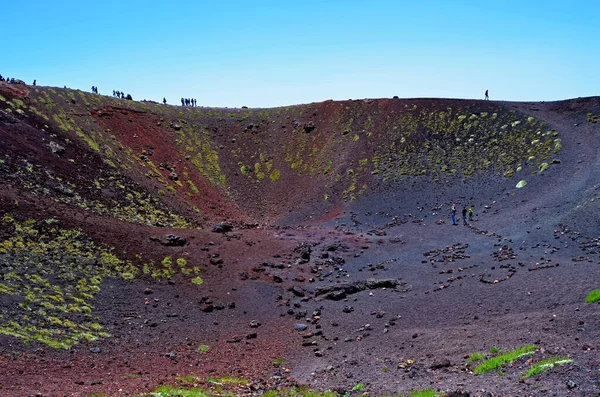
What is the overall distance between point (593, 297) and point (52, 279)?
A: 83.3 feet

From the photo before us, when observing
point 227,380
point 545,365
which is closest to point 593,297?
point 545,365

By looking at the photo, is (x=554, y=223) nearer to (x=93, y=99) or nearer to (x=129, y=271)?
(x=129, y=271)

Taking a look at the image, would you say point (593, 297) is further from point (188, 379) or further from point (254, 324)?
point (188, 379)

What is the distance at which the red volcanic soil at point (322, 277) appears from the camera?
58.6ft

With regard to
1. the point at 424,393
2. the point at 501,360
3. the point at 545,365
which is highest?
the point at 545,365

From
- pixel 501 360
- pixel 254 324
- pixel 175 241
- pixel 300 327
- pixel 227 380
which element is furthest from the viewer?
pixel 175 241

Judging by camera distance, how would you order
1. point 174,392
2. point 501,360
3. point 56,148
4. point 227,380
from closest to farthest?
point 501,360 < point 174,392 < point 227,380 < point 56,148

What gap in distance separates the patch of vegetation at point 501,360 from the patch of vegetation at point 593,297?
589 centimetres

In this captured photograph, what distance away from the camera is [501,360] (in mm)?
15719

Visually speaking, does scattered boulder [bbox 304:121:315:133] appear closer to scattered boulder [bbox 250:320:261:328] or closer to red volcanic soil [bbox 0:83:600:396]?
red volcanic soil [bbox 0:83:600:396]

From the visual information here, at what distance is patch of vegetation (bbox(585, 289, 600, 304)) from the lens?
2045 centimetres

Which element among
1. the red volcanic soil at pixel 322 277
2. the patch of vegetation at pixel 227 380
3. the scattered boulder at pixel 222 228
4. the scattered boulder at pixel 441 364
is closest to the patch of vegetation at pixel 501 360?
the red volcanic soil at pixel 322 277

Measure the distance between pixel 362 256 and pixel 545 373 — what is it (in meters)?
24.3

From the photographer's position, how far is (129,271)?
30531 millimetres
